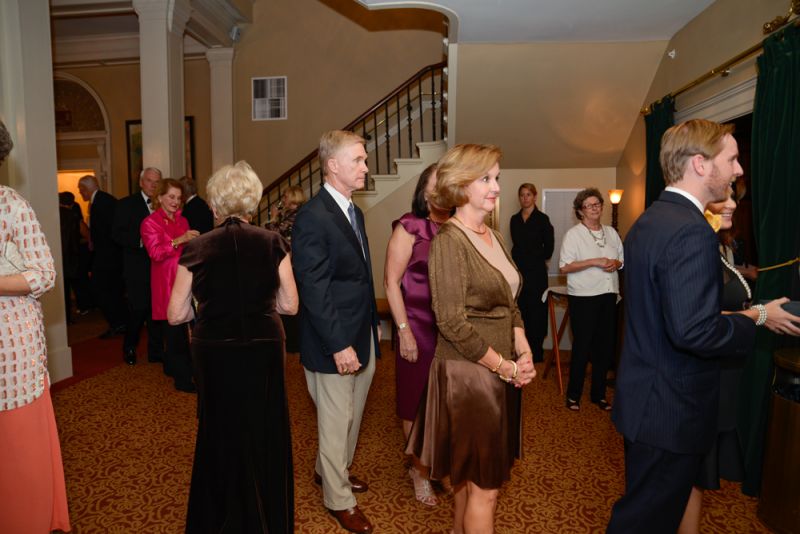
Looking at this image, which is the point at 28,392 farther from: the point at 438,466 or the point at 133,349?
the point at 133,349

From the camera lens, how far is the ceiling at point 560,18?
A: 413cm

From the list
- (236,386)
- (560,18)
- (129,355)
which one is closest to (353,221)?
(236,386)

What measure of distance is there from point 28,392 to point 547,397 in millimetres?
3614

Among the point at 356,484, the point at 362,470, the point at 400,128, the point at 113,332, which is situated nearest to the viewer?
the point at 356,484

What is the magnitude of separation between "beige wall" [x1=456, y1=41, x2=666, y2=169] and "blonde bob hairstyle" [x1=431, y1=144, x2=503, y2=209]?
11.8 ft

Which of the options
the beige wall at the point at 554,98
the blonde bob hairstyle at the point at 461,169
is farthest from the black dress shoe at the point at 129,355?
the blonde bob hairstyle at the point at 461,169

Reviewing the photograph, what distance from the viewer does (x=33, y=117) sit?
418 centimetres

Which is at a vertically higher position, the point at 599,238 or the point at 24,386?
the point at 599,238

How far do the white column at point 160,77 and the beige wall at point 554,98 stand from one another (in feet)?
11.0

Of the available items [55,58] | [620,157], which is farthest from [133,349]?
[55,58]

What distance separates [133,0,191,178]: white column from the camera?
614 centimetres

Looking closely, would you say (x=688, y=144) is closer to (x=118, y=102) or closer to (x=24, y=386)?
(x=24, y=386)

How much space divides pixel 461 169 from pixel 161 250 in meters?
3.00

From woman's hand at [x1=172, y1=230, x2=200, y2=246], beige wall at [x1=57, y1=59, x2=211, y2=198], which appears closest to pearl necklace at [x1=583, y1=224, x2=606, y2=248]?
woman's hand at [x1=172, y1=230, x2=200, y2=246]
